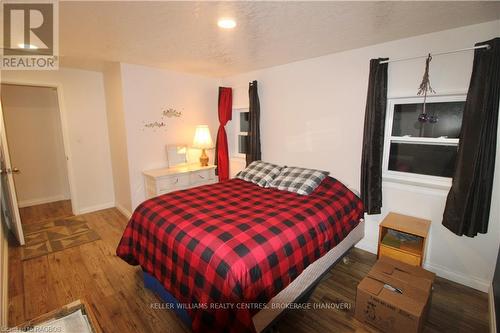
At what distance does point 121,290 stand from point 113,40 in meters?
2.37

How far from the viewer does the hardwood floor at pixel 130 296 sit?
5.70ft

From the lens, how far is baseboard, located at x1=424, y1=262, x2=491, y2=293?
204 centimetres

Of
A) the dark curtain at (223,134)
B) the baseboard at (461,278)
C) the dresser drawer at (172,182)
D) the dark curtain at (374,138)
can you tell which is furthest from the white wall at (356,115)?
the dresser drawer at (172,182)

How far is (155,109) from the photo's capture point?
347 cm

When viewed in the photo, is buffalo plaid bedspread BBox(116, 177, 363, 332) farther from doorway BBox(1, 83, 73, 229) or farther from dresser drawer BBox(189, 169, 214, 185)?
doorway BBox(1, 83, 73, 229)

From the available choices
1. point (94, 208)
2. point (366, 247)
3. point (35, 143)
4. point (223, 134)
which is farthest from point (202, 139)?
point (35, 143)

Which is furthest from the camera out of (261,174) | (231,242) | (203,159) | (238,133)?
(238,133)

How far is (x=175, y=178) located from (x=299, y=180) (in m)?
1.79

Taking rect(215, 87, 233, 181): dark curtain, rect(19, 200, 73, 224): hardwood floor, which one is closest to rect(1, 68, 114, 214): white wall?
rect(19, 200, 73, 224): hardwood floor

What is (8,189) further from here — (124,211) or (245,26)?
(245,26)

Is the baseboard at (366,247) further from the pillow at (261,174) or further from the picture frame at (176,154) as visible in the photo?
the picture frame at (176,154)

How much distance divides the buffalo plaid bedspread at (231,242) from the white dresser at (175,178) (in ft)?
3.00

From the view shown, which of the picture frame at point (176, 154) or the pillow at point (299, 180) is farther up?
the picture frame at point (176, 154)

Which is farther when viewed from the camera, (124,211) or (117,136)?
(124,211)
